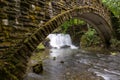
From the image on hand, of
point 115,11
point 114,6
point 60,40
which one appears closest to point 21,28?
point 114,6

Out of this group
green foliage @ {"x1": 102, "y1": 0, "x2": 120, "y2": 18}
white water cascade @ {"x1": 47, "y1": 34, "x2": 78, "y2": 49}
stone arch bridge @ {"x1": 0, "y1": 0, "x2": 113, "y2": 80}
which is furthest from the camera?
white water cascade @ {"x1": 47, "y1": 34, "x2": 78, "y2": 49}

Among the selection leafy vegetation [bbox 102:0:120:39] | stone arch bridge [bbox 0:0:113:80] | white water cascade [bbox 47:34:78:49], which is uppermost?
leafy vegetation [bbox 102:0:120:39]

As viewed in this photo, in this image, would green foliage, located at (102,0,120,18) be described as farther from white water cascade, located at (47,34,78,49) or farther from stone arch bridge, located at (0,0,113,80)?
stone arch bridge, located at (0,0,113,80)

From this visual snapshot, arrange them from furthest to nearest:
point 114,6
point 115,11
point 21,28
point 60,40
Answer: point 60,40, point 115,11, point 114,6, point 21,28

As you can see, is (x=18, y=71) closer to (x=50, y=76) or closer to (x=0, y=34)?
(x=0, y=34)

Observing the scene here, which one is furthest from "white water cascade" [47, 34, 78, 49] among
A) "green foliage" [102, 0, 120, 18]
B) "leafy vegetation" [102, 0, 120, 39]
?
"green foliage" [102, 0, 120, 18]

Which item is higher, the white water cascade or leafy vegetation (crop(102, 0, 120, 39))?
leafy vegetation (crop(102, 0, 120, 39))

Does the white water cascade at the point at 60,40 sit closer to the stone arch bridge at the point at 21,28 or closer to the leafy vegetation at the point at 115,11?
the leafy vegetation at the point at 115,11

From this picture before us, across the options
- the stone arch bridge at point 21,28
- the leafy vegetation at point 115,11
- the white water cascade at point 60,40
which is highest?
the leafy vegetation at point 115,11

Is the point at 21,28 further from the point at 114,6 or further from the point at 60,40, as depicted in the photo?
the point at 60,40

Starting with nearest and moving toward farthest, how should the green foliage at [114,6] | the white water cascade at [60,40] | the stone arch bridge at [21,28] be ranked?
1. the stone arch bridge at [21,28]
2. the green foliage at [114,6]
3. the white water cascade at [60,40]

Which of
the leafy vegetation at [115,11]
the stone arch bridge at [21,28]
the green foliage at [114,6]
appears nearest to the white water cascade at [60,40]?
the leafy vegetation at [115,11]

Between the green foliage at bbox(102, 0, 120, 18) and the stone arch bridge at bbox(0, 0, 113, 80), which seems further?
the green foliage at bbox(102, 0, 120, 18)

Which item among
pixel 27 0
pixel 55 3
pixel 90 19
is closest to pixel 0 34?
pixel 27 0
